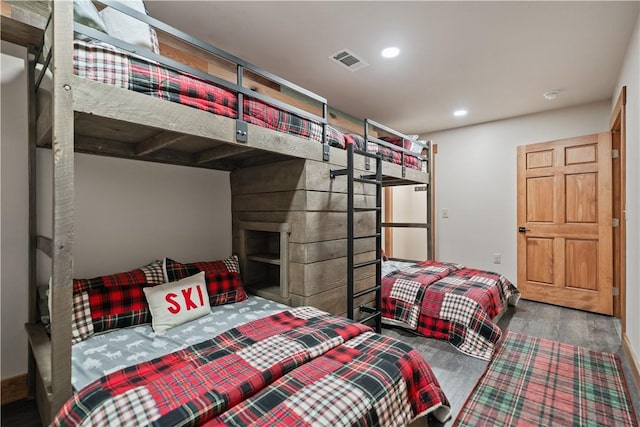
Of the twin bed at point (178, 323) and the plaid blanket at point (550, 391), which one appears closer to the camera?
the twin bed at point (178, 323)

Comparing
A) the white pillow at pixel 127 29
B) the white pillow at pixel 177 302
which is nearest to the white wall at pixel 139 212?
the white pillow at pixel 177 302

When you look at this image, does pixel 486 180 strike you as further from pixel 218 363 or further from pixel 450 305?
pixel 218 363

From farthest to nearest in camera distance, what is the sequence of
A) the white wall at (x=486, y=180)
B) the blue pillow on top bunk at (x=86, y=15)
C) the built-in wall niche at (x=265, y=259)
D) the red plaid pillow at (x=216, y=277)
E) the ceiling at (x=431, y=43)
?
the white wall at (x=486, y=180)
the built-in wall niche at (x=265, y=259)
the red plaid pillow at (x=216, y=277)
the ceiling at (x=431, y=43)
the blue pillow on top bunk at (x=86, y=15)

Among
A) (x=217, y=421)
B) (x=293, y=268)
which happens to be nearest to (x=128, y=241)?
(x=293, y=268)

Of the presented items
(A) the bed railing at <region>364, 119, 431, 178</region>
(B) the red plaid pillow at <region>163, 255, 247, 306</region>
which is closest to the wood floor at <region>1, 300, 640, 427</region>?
(B) the red plaid pillow at <region>163, 255, 247, 306</region>

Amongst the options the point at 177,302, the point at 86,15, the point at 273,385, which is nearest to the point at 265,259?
the point at 177,302

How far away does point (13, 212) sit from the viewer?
1.82m

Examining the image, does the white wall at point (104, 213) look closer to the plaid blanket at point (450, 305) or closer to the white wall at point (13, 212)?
the white wall at point (13, 212)

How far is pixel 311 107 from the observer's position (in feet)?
11.2

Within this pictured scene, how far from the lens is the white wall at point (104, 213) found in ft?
5.95

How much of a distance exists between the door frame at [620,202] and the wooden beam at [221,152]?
304 centimetres

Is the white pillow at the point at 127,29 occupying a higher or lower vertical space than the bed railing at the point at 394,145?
higher

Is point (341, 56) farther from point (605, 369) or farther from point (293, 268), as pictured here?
point (605, 369)

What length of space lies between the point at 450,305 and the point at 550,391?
33.8 inches
